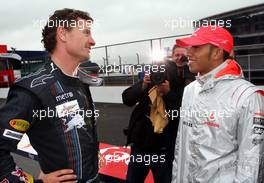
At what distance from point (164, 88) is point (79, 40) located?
3.18 feet

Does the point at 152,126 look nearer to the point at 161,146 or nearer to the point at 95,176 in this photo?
the point at 161,146

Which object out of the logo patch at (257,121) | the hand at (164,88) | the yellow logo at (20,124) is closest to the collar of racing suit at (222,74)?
the logo patch at (257,121)

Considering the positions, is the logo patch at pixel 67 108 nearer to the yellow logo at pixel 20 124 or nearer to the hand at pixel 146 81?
the yellow logo at pixel 20 124

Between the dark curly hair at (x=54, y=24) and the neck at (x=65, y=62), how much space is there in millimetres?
68

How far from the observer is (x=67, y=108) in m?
1.66

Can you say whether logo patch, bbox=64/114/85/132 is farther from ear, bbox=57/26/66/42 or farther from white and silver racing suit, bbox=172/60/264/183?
white and silver racing suit, bbox=172/60/264/183

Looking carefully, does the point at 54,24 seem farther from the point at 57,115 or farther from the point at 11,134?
the point at 11,134

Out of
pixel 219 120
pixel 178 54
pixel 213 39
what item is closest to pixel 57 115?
pixel 219 120

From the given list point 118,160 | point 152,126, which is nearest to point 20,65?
point 118,160

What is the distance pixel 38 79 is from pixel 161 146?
135 cm

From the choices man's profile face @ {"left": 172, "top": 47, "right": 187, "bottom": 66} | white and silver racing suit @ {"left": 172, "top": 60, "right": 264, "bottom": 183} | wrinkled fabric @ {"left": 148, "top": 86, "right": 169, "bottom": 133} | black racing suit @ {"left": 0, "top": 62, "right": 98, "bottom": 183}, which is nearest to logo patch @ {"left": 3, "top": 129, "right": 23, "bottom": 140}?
black racing suit @ {"left": 0, "top": 62, "right": 98, "bottom": 183}

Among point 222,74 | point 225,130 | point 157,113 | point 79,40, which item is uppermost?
point 79,40

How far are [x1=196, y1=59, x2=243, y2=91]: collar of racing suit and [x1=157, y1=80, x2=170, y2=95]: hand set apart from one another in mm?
656

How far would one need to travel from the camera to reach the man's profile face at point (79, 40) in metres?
1.77
